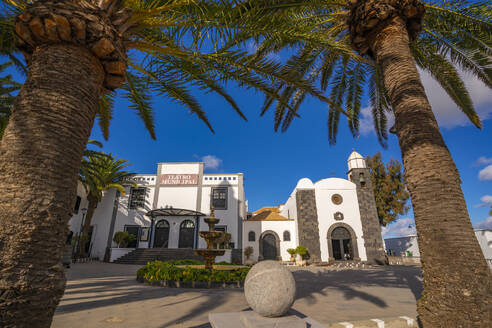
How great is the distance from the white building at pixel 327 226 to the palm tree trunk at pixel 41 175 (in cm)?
2232

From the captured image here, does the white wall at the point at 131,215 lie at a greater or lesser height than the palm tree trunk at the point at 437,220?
greater

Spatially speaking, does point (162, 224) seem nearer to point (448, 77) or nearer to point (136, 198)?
point (136, 198)

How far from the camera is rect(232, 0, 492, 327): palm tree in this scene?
322 centimetres

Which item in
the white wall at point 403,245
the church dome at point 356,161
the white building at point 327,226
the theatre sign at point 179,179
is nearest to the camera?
the white building at point 327,226

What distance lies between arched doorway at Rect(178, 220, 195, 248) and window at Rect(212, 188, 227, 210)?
2.92 m

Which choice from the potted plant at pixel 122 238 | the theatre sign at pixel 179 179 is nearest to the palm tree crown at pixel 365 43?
the theatre sign at pixel 179 179

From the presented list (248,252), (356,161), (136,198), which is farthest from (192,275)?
(356,161)

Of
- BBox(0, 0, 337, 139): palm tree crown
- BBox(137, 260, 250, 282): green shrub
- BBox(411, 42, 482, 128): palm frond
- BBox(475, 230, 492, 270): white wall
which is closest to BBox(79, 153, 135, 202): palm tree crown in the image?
BBox(137, 260, 250, 282): green shrub

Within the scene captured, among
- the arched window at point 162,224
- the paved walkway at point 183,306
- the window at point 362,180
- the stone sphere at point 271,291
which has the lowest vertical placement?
the paved walkway at point 183,306

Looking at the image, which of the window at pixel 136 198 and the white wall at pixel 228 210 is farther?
the window at pixel 136 198

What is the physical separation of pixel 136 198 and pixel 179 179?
4.55 metres

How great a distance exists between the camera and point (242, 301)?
20.3 feet

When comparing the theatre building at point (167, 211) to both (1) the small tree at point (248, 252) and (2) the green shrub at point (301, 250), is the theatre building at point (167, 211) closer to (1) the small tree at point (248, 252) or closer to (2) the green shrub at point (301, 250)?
(1) the small tree at point (248, 252)

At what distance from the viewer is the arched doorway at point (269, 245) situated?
23250 mm
